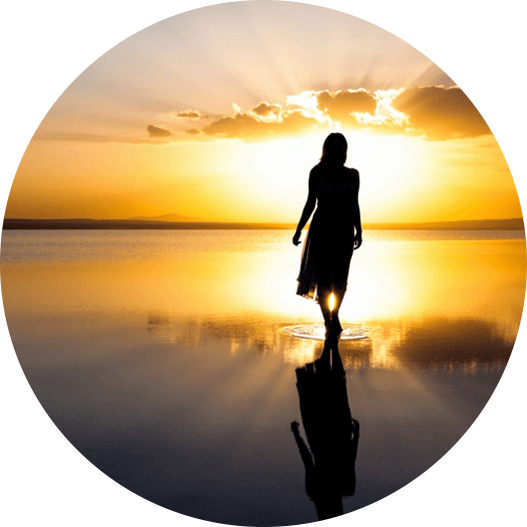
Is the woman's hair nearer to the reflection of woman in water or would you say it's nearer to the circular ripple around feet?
the reflection of woman in water

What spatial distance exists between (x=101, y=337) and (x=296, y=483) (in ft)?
16.7

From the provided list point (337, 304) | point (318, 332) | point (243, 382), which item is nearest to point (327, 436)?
point (243, 382)

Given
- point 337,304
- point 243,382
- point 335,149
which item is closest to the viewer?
point 243,382

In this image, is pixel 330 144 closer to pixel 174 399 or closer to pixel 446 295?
pixel 174 399

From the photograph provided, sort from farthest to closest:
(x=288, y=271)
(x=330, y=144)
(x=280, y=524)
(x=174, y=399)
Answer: (x=288, y=271) < (x=330, y=144) < (x=174, y=399) < (x=280, y=524)

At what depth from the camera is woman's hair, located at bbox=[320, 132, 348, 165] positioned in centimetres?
759

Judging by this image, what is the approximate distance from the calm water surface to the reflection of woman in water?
717 millimetres

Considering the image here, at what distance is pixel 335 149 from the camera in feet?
25.0

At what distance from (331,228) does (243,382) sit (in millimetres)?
2844

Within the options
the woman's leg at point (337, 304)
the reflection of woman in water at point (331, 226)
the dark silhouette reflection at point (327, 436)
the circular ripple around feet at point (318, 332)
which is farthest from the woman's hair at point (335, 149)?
the dark silhouette reflection at point (327, 436)

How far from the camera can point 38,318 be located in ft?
31.2

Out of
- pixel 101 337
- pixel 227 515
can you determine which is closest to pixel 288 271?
pixel 101 337

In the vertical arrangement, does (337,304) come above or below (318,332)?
above

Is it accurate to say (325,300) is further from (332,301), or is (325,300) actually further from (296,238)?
(296,238)
